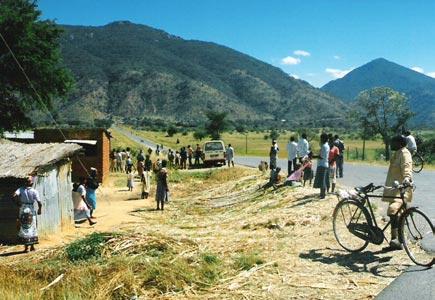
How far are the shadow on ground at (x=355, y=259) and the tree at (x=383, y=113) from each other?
37.4 metres

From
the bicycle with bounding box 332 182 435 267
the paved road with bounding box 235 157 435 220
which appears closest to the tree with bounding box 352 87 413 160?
the paved road with bounding box 235 157 435 220

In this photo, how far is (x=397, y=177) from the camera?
30.9 ft

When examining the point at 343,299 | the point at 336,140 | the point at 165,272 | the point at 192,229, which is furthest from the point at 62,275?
the point at 336,140

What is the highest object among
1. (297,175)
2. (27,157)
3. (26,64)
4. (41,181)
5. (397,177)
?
(26,64)

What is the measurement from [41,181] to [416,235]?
34.0 ft

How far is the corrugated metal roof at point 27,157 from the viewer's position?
14000 mm

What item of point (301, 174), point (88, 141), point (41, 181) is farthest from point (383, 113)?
point (41, 181)

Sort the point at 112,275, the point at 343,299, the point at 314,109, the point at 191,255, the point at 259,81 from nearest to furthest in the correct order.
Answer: the point at 343,299 < the point at 112,275 < the point at 191,255 < the point at 314,109 < the point at 259,81

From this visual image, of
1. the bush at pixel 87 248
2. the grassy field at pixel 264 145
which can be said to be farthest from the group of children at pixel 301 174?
the grassy field at pixel 264 145

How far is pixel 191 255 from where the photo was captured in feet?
33.6

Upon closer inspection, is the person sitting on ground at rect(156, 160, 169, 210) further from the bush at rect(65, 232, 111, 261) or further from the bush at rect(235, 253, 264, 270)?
the bush at rect(235, 253, 264, 270)

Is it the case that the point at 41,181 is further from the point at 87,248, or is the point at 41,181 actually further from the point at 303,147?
the point at 303,147

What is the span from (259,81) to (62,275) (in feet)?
588

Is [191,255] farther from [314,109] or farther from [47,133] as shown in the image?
[314,109]
